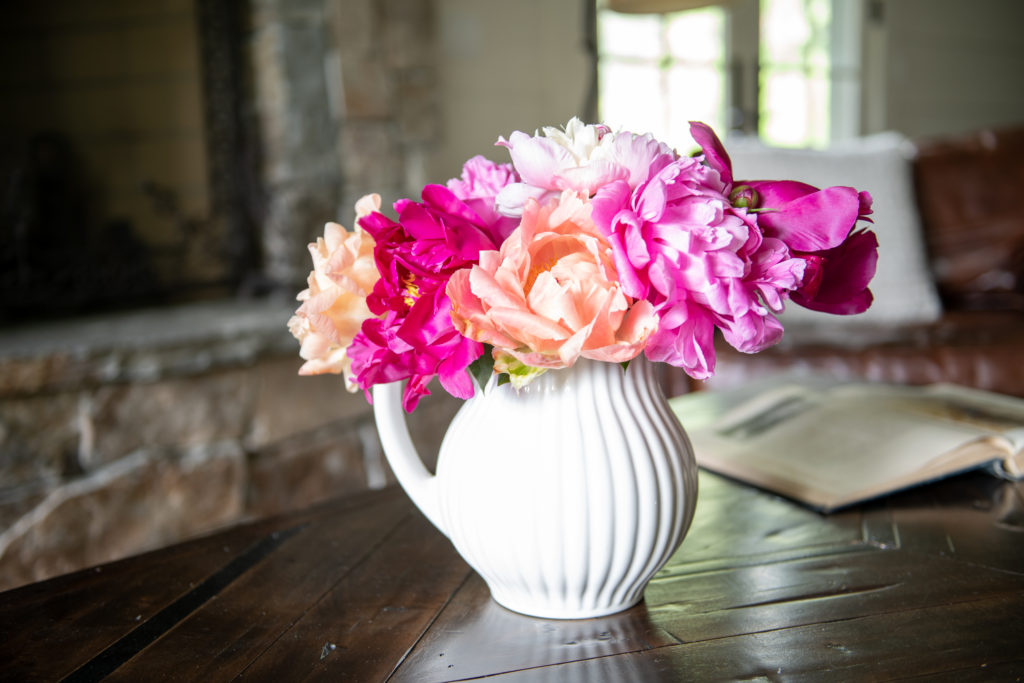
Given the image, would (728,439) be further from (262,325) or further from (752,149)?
(752,149)

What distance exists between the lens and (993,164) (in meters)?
2.39

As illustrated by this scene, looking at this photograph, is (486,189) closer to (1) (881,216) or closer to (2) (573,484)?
(2) (573,484)

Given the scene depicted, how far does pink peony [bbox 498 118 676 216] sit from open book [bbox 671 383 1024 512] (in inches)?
16.3

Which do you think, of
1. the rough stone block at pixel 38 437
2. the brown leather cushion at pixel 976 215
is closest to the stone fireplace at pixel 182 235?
the rough stone block at pixel 38 437

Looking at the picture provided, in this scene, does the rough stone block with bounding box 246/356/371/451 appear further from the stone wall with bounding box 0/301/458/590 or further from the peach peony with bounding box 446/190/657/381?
the peach peony with bounding box 446/190/657/381

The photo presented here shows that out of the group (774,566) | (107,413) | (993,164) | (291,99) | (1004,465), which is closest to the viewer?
(774,566)

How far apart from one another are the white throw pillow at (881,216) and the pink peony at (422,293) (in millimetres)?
1746

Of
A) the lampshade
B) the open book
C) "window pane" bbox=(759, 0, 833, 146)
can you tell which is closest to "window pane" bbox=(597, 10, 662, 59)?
"window pane" bbox=(759, 0, 833, 146)

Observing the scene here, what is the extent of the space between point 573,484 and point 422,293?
0.14 metres

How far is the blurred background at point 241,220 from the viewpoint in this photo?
63.5 inches

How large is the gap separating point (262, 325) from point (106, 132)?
2.62 ft

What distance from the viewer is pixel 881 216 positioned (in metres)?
2.22

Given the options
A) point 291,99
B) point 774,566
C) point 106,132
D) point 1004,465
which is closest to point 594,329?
point 774,566

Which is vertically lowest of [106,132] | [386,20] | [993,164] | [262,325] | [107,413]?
[107,413]
